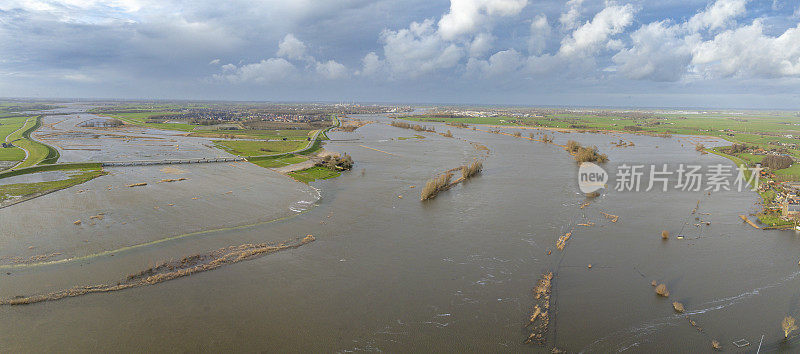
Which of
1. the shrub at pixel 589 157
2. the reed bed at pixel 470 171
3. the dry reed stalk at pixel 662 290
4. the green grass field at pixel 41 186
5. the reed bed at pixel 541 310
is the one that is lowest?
the reed bed at pixel 541 310

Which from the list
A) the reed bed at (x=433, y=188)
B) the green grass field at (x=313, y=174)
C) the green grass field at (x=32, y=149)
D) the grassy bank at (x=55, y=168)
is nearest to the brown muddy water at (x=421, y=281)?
the reed bed at (x=433, y=188)

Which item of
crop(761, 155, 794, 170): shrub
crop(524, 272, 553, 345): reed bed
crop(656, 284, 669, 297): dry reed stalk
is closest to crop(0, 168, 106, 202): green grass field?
crop(524, 272, 553, 345): reed bed

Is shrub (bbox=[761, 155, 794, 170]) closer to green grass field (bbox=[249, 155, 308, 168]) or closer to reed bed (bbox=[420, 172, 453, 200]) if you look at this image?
Result: reed bed (bbox=[420, 172, 453, 200])

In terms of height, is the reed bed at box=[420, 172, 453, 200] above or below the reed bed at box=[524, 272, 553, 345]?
above

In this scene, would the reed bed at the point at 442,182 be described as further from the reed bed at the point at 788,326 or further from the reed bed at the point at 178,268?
the reed bed at the point at 788,326

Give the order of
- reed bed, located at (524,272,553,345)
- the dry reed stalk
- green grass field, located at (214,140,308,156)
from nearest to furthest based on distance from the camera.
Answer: reed bed, located at (524,272,553,345)
the dry reed stalk
green grass field, located at (214,140,308,156)

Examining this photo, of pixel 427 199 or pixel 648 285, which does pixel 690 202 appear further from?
pixel 427 199

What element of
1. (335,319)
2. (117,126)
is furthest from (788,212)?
(117,126)
